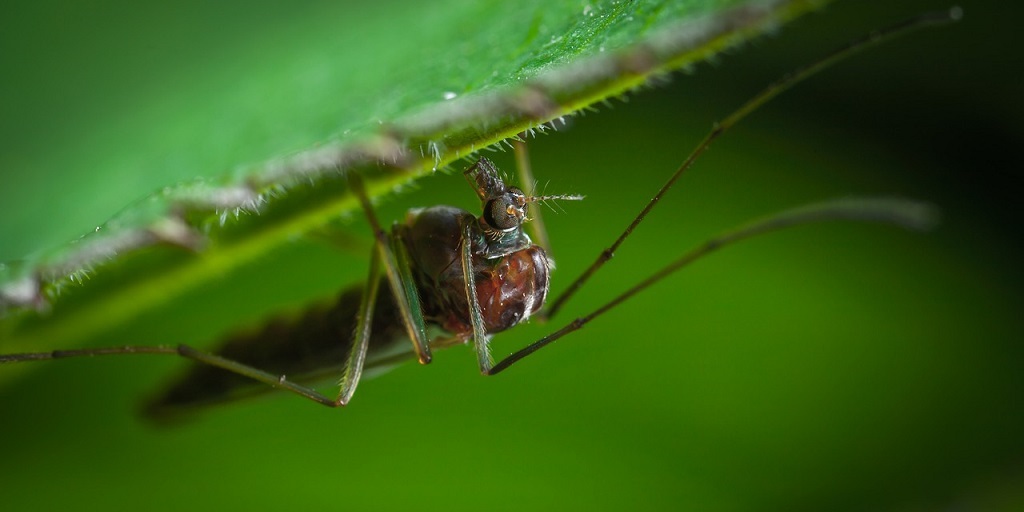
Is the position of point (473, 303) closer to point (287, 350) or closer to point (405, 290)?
point (405, 290)

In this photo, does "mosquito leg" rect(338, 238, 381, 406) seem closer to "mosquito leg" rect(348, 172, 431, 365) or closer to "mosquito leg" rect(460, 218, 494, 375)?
"mosquito leg" rect(348, 172, 431, 365)

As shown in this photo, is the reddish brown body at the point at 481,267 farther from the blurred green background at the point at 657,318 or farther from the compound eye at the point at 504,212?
the blurred green background at the point at 657,318

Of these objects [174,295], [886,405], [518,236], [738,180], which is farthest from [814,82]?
[174,295]

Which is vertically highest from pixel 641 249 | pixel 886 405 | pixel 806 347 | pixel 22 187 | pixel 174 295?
pixel 22 187

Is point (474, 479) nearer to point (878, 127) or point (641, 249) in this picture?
point (641, 249)

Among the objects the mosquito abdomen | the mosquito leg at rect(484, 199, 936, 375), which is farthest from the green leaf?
the mosquito leg at rect(484, 199, 936, 375)

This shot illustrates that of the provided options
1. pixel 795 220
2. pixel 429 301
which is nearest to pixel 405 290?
pixel 429 301
